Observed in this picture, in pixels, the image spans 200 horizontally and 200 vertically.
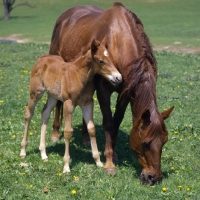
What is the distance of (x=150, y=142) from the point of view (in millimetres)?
5234

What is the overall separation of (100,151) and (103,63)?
1995mm

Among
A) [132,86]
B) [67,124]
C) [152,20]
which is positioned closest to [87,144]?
[67,124]

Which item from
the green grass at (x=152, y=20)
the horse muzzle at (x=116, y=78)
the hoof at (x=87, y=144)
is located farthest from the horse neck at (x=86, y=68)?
the green grass at (x=152, y=20)

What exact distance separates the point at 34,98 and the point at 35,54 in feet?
39.3

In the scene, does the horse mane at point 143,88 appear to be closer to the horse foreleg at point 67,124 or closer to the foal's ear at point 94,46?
the foal's ear at point 94,46

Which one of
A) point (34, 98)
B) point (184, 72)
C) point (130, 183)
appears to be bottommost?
point (184, 72)

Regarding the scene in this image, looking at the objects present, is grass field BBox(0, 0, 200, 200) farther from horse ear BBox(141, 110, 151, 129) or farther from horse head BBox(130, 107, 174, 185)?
horse ear BBox(141, 110, 151, 129)

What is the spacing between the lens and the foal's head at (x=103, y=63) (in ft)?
17.4

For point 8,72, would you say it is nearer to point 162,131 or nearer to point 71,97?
point 71,97

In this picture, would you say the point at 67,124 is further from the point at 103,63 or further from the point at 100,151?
the point at 100,151

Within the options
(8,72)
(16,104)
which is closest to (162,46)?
(8,72)

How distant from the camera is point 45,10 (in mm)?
49750

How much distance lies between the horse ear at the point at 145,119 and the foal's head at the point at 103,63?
1.62ft

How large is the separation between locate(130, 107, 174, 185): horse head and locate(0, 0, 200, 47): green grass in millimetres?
17469
